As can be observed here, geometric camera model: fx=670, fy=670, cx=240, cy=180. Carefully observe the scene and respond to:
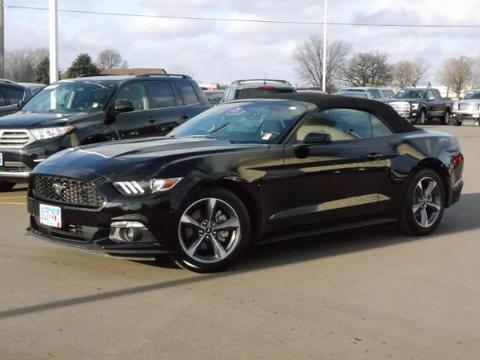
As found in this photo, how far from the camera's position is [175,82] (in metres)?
11.4

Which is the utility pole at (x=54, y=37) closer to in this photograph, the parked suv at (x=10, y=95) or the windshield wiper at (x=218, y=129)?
the parked suv at (x=10, y=95)

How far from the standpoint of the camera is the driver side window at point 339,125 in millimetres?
6410

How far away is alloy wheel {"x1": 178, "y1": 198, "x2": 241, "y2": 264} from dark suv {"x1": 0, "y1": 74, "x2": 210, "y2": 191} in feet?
14.4

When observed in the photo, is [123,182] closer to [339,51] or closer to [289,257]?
[289,257]

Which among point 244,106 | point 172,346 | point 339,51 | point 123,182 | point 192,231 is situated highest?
point 339,51

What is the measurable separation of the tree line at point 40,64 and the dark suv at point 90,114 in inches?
2067

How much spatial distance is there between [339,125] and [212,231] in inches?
75.5

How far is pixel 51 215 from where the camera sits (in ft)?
18.6

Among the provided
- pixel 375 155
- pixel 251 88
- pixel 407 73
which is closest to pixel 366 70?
pixel 407 73

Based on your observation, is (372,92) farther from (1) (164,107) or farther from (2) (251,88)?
(1) (164,107)

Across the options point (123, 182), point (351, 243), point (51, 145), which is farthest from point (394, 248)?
point (51, 145)

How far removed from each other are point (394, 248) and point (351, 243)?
0.45m

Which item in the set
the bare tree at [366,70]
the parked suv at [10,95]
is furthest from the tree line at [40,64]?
the parked suv at [10,95]

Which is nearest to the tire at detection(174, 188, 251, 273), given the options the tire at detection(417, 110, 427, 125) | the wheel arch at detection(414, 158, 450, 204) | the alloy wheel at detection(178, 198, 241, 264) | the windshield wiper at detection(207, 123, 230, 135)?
the alloy wheel at detection(178, 198, 241, 264)
